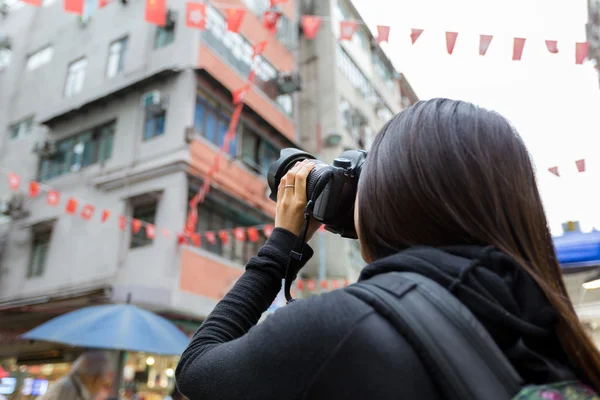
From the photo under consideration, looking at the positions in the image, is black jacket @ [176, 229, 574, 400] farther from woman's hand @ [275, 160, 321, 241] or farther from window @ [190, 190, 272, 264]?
window @ [190, 190, 272, 264]

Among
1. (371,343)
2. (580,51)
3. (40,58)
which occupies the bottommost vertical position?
(371,343)

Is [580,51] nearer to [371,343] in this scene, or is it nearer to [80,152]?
[371,343]

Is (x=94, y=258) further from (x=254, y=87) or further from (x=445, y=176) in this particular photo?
(x=445, y=176)

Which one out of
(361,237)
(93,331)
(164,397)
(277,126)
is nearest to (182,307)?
(164,397)

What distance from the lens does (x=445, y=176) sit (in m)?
0.87

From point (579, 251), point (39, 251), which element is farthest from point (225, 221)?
point (579, 251)

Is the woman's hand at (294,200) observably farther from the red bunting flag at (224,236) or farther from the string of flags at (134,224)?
the red bunting flag at (224,236)

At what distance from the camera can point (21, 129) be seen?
13.7 meters

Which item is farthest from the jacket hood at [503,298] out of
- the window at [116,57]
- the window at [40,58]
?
the window at [40,58]

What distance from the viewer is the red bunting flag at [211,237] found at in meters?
10.1

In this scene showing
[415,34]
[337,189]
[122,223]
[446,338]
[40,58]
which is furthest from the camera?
[40,58]

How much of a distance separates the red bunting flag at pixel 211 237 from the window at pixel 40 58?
7.60m

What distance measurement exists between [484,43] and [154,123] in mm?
7730

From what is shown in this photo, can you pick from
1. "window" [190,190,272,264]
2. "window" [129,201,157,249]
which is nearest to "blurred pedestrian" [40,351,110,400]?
"window" [129,201,157,249]
